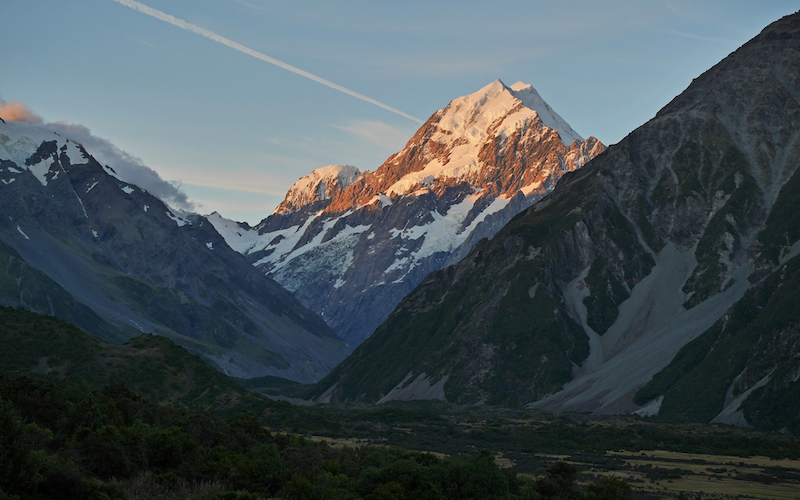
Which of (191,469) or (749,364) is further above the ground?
(191,469)

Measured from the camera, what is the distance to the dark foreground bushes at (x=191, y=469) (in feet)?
159

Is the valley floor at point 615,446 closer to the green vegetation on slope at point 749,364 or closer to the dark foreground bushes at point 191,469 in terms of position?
the green vegetation on slope at point 749,364

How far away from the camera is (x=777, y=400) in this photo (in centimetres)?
15475

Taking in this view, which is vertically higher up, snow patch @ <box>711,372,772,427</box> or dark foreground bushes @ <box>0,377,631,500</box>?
dark foreground bushes @ <box>0,377,631,500</box>

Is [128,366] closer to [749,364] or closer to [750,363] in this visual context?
[749,364]

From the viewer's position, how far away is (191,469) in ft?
213

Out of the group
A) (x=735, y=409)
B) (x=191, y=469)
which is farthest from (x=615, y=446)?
(x=191, y=469)

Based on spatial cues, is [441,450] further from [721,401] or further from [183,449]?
[721,401]

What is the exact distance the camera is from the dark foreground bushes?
48438 mm

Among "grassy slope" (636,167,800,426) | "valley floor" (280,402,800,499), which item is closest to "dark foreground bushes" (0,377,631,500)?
A: "valley floor" (280,402,800,499)

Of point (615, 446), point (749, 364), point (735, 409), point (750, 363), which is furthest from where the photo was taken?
point (750, 363)

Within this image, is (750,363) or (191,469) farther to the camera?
(750,363)

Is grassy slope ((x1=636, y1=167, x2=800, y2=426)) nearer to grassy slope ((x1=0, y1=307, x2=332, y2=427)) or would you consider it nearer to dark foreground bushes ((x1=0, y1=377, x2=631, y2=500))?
grassy slope ((x1=0, y1=307, x2=332, y2=427))

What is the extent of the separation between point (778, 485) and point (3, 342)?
123 metres
